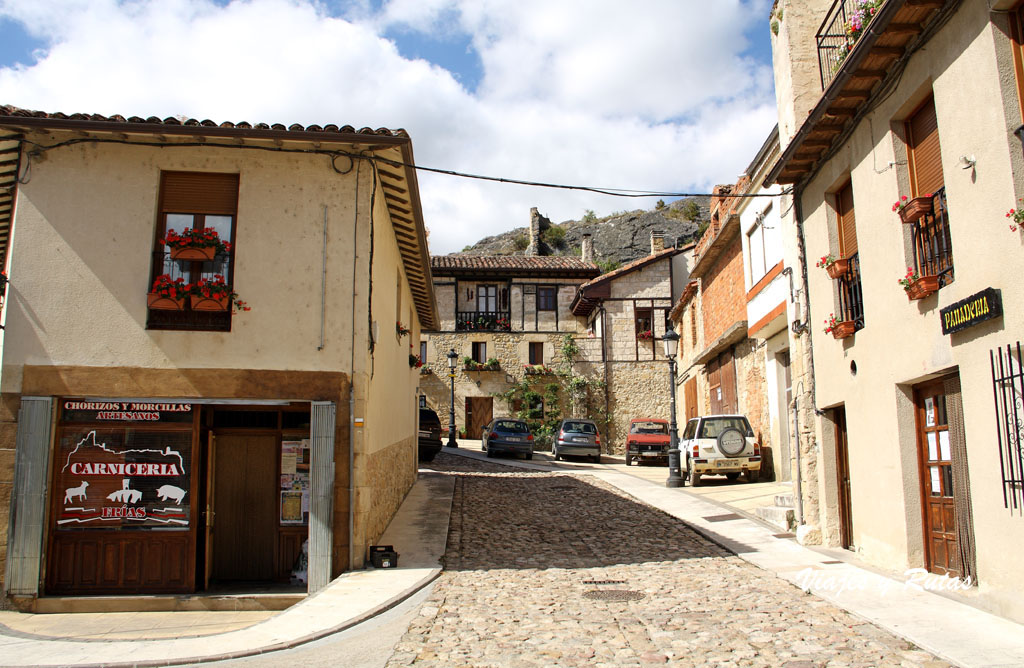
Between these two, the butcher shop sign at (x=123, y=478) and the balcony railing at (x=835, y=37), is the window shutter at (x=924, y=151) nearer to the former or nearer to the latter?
the balcony railing at (x=835, y=37)

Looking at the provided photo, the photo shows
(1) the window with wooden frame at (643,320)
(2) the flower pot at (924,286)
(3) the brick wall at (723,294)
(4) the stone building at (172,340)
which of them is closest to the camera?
(2) the flower pot at (924,286)

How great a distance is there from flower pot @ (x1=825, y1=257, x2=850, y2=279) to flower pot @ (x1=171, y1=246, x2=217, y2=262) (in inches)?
302

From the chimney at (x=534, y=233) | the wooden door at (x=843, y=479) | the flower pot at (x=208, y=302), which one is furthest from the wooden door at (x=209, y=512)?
the chimney at (x=534, y=233)

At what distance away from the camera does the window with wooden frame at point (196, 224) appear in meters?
9.16

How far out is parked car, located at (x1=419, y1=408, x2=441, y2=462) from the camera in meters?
22.3

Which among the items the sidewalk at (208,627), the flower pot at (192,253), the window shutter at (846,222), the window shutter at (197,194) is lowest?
the sidewalk at (208,627)

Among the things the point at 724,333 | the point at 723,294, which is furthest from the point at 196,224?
the point at 723,294

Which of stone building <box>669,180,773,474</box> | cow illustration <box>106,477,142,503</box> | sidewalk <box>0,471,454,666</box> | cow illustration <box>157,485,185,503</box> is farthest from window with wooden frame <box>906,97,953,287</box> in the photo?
cow illustration <box>106,477,142,503</box>

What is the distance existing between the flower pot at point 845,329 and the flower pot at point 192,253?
7.69 m

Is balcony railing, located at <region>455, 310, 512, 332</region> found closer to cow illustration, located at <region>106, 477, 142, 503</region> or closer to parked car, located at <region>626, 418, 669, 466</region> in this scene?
parked car, located at <region>626, 418, 669, 466</region>

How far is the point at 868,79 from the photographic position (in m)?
7.74

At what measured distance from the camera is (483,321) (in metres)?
35.8

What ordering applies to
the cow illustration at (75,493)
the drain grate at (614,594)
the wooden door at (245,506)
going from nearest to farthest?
the drain grate at (614,594) < the cow illustration at (75,493) < the wooden door at (245,506)

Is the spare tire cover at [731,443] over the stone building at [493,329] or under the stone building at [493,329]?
under
